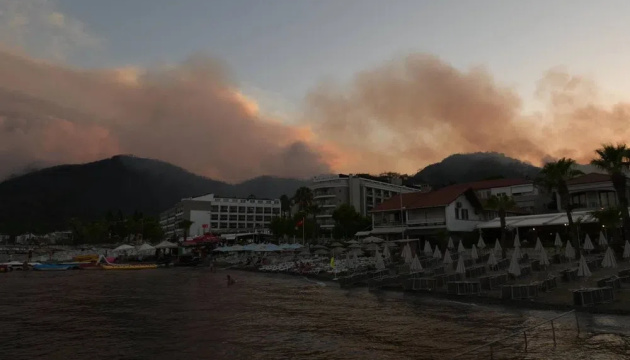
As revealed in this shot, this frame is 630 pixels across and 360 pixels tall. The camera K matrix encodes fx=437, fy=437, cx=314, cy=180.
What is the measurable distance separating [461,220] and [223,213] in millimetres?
131065

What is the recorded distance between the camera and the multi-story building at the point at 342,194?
12406 cm

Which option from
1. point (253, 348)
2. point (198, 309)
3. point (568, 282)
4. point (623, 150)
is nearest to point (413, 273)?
point (568, 282)

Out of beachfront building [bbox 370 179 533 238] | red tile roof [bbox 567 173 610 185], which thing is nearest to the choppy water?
beachfront building [bbox 370 179 533 238]

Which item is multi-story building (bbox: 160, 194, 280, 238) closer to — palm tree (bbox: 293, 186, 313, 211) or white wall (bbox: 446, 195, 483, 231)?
palm tree (bbox: 293, 186, 313, 211)

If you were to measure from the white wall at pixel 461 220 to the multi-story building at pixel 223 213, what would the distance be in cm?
11501

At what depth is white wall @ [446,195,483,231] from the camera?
53750 mm

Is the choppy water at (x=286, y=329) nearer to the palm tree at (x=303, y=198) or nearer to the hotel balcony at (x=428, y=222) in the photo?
the hotel balcony at (x=428, y=222)

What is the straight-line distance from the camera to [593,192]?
181 feet

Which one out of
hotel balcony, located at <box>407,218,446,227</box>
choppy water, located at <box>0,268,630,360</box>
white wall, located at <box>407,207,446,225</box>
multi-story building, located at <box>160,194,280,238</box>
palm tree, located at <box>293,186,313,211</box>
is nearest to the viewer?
choppy water, located at <box>0,268,630,360</box>

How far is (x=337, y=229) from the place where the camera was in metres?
91.2

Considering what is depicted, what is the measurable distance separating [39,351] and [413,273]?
69.4 feet

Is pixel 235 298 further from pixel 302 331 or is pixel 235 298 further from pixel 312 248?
pixel 312 248

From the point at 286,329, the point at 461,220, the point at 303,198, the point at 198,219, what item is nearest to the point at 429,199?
the point at 461,220

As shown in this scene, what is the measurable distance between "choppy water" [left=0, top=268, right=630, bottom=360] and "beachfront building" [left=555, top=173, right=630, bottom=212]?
41.5m
